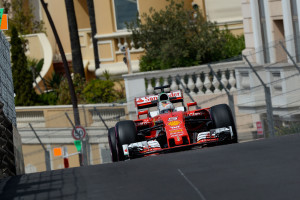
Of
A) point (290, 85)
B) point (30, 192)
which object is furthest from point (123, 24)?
point (30, 192)

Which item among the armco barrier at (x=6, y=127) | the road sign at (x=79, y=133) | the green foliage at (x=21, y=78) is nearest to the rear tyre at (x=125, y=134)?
the armco barrier at (x=6, y=127)

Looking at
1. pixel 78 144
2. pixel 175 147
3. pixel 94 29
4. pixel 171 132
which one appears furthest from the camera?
pixel 94 29

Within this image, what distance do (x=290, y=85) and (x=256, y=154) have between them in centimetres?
680

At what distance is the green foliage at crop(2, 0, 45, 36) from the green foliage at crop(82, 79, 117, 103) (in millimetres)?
8537

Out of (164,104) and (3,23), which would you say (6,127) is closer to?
(3,23)

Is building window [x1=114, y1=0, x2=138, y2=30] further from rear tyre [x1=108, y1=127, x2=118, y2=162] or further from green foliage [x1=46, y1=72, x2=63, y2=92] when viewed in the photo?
rear tyre [x1=108, y1=127, x2=118, y2=162]

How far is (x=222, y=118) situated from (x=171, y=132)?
33.9 inches

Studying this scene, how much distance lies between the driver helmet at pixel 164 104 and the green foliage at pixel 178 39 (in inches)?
424

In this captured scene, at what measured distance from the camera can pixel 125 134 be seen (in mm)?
13617

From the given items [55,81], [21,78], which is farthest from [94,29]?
[21,78]

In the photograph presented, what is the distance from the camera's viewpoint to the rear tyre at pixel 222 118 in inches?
540

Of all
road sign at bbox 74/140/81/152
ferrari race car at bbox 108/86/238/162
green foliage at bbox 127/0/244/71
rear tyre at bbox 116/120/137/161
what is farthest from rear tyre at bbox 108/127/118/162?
green foliage at bbox 127/0/244/71

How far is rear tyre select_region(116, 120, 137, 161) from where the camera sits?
13.6m

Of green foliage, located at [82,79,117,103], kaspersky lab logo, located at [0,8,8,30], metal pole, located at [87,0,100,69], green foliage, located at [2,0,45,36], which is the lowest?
green foliage, located at [82,79,117,103]
